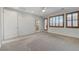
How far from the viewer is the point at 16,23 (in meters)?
2.35

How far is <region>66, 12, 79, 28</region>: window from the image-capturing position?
2314mm

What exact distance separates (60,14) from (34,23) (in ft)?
2.68

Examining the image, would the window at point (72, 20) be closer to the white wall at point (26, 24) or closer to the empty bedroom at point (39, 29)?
the empty bedroom at point (39, 29)

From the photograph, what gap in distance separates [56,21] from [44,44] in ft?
2.59

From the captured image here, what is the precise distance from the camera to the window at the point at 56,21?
8.12 feet

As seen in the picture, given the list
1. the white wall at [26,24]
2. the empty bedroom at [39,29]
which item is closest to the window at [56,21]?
the empty bedroom at [39,29]

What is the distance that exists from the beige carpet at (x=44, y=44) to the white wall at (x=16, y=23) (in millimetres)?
212

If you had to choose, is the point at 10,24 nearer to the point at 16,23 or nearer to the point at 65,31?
the point at 16,23

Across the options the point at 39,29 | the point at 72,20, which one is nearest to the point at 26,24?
the point at 39,29
